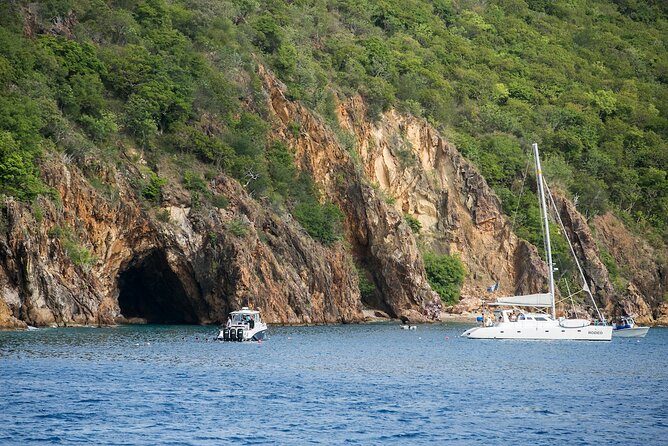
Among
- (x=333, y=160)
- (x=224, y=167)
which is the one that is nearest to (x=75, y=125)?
(x=224, y=167)

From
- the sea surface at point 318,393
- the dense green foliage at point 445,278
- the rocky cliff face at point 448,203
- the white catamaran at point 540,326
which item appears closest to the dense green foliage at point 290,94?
the rocky cliff face at point 448,203

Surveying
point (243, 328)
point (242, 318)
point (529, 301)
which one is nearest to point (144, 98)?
point (242, 318)

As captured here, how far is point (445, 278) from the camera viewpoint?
440 ft

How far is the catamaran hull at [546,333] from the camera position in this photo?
307ft

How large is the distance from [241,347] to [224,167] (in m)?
41.1

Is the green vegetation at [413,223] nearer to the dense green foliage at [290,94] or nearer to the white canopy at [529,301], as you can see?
the dense green foliage at [290,94]

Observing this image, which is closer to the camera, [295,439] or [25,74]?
[295,439]

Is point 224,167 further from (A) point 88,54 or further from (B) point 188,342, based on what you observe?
(B) point 188,342

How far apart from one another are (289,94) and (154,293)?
32.1 meters

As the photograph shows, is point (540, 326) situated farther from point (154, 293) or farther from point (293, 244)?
point (154, 293)

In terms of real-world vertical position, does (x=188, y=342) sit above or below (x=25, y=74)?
below

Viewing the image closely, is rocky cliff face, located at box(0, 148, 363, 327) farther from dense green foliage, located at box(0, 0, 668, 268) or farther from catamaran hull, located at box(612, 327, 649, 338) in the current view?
catamaran hull, located at box(612, 327, 649, 338)

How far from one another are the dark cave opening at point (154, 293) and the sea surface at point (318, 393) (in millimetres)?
21375

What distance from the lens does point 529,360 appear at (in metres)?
74.5
